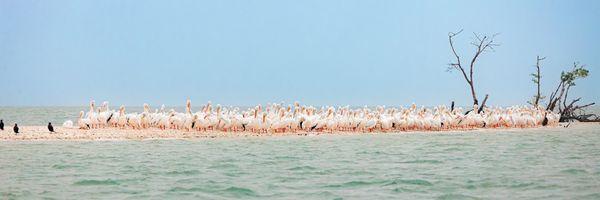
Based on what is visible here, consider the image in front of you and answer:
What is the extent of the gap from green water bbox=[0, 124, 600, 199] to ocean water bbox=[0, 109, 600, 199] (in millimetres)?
21

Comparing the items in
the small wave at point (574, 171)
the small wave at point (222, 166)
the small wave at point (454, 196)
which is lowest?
the small wave at point (454, 196)

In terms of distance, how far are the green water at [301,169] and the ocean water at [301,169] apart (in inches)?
0.8

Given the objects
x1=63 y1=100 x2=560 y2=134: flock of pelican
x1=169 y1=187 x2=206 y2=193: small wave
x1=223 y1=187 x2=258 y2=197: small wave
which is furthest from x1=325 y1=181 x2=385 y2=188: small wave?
x1=63 y1=100 x2=560 y2=134: flock of pelican

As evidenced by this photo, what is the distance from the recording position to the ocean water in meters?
13.6

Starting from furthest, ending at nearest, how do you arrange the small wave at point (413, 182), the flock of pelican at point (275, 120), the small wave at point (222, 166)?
the flock of pelican at point (275, 120)
the small wave at point (222, 166)
the small wave at point (413, 182)

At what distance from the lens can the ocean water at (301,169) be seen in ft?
44.5

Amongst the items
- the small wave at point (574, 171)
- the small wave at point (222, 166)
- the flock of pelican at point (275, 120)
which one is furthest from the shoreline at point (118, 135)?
the small wave at point (574, 171)

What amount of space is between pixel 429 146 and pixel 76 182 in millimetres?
12055

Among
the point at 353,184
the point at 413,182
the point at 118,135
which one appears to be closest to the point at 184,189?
the point at 353,184

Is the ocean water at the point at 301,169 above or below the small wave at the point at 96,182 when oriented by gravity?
above

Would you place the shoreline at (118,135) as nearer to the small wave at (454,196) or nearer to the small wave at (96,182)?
the small wave at (96,182)

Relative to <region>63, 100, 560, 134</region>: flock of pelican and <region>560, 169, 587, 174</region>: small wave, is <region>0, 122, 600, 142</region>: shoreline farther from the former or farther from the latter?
<region>560, 169, 587, 174</region>: small wave

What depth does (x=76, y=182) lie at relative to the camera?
1492cm

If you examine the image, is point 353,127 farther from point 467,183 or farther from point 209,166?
point 467,183
